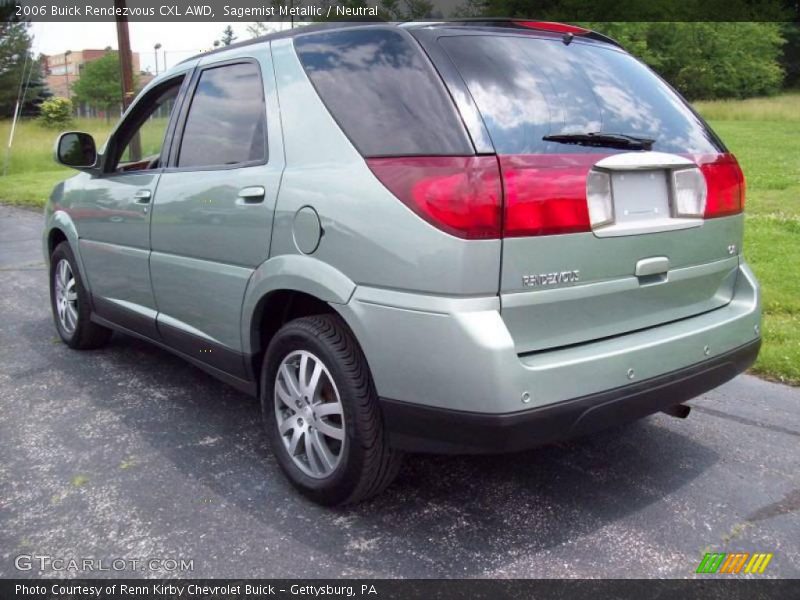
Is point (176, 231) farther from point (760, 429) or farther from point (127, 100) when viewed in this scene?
point (127, 100)

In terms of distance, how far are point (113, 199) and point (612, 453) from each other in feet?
9.84

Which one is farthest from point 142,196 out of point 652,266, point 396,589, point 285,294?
point 652,266

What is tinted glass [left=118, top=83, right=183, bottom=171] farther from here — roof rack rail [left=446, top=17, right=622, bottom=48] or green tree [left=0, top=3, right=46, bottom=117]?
green tree [left=0, top=3, right=46, bottom=117]

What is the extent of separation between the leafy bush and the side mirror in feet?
128

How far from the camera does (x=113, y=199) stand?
13.9 feet

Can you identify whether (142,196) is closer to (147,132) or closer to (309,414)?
(147,132)

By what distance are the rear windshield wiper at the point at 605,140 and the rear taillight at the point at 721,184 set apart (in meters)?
0.30

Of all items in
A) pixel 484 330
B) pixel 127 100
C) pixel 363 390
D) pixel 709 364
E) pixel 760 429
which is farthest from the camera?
pixel 127 100

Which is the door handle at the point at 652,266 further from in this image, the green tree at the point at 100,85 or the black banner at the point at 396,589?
the green tree at the point at 100,85

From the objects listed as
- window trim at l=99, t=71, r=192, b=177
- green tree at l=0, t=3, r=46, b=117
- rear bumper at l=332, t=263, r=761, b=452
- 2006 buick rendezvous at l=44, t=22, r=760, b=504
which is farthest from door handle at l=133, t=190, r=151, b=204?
green tree at l=0, t=3, r=46, b=117

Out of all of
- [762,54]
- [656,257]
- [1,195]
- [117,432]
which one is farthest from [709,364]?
[762,54]

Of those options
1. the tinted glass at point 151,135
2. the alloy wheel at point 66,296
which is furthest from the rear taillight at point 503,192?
the alloy wheel at point 66,296

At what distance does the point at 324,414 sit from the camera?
284cm

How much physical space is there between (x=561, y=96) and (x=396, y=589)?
1783 mm
